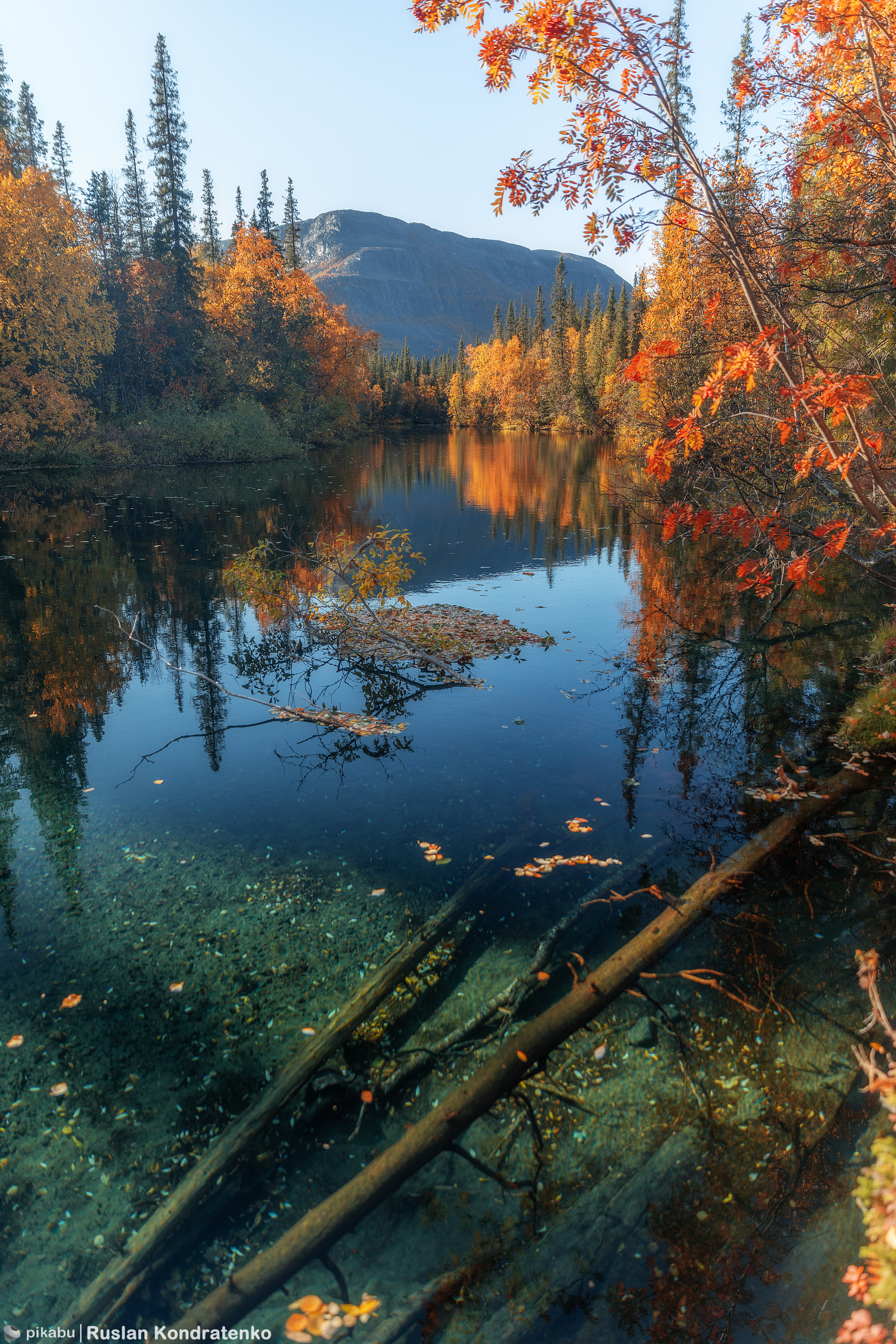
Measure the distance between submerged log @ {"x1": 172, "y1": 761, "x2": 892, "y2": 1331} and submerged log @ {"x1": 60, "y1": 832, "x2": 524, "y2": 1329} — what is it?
399 mm

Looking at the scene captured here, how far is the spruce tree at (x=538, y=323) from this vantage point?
111 m

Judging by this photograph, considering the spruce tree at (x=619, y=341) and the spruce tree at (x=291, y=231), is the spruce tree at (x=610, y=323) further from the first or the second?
the spruce tree at (x=291, y=231)

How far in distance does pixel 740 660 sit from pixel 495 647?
4094 millimetres

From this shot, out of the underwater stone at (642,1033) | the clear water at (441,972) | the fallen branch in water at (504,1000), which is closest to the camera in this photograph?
the clear water at (441,972)

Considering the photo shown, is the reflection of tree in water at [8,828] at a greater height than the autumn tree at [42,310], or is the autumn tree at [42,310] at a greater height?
the autumn tree at [42,310]

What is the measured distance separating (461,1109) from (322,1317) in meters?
1.09

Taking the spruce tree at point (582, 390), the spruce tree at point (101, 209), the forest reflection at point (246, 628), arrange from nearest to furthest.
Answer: the forest reflection at point (246, 628) → the spruce tree at point (101, 209) → the spruce tree at point (582, 390)

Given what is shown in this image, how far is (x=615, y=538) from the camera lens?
22594mm

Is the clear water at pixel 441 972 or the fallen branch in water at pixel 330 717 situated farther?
the fallen branch in water at pixel 330 717

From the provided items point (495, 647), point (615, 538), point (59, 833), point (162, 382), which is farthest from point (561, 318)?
point (59, 833)

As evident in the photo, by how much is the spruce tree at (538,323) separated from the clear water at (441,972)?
370 feet

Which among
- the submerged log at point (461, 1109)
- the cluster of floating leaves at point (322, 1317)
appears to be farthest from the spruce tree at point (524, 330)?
the cluster of floating leaves at point (322, 1317)

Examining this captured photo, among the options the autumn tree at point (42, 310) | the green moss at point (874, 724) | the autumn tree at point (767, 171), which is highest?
the autumn tree at point (42, 310)

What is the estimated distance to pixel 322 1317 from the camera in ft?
9.78
